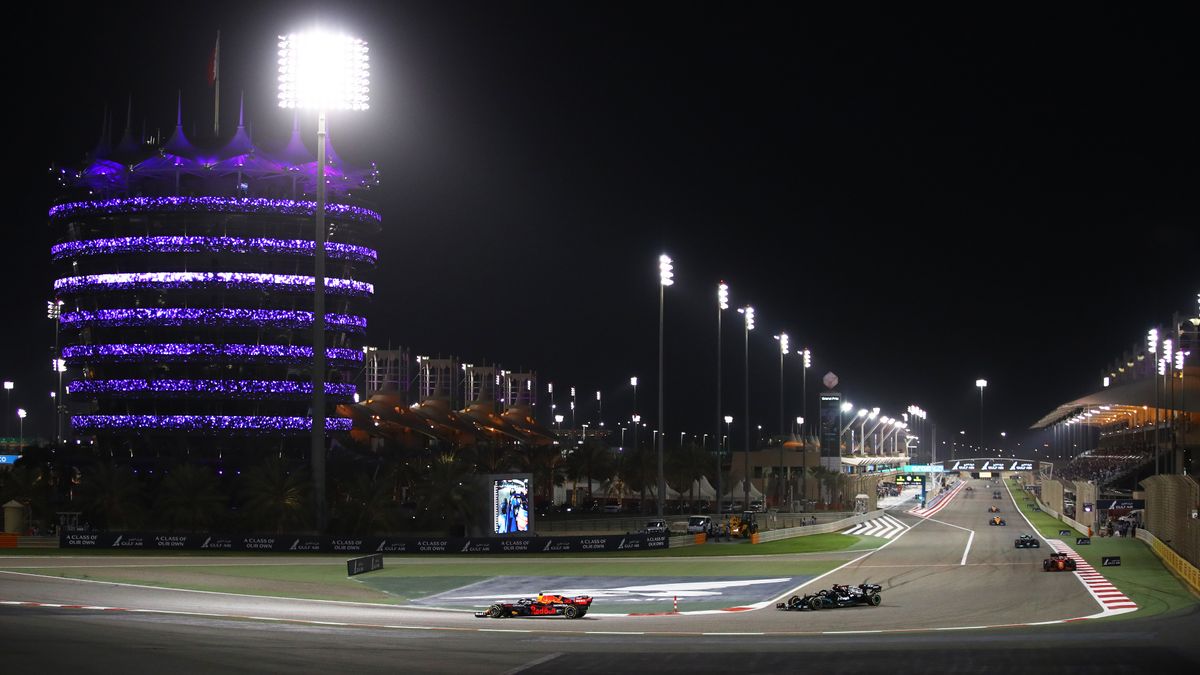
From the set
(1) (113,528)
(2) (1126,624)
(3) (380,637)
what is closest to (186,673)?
(3) (380,637)

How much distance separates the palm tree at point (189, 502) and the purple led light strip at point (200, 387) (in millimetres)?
20289

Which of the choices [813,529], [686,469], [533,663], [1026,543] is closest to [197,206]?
[813,529]

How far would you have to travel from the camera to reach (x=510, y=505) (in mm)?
76250

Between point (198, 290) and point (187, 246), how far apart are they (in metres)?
3.60

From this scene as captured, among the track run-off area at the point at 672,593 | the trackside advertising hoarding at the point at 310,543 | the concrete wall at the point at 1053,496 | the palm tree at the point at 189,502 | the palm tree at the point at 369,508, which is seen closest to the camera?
the track run-off area at the point at 672,593

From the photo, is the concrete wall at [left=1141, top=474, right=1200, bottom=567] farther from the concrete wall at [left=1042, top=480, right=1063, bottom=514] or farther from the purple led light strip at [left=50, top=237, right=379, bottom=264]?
the purple led light strip at [left=50, top=237, right=379, bottom=264]

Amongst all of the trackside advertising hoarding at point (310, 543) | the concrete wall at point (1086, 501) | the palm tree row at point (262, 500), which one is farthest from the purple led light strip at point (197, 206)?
the concrete wall at point (1086, 501)

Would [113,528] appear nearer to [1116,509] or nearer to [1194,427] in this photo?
[1116,509]

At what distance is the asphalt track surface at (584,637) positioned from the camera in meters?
29.7

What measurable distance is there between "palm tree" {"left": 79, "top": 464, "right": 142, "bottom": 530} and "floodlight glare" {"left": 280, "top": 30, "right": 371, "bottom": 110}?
31298 mm

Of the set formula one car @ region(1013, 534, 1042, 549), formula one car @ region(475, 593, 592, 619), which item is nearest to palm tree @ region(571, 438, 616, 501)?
→ formula one car @ region(1013, 534, 1042, 549)

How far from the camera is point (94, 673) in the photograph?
27766 mm

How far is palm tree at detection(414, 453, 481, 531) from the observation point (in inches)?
3179

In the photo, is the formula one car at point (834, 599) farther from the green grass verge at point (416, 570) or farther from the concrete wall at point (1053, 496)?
the concrete wall at point (1053, 496)
